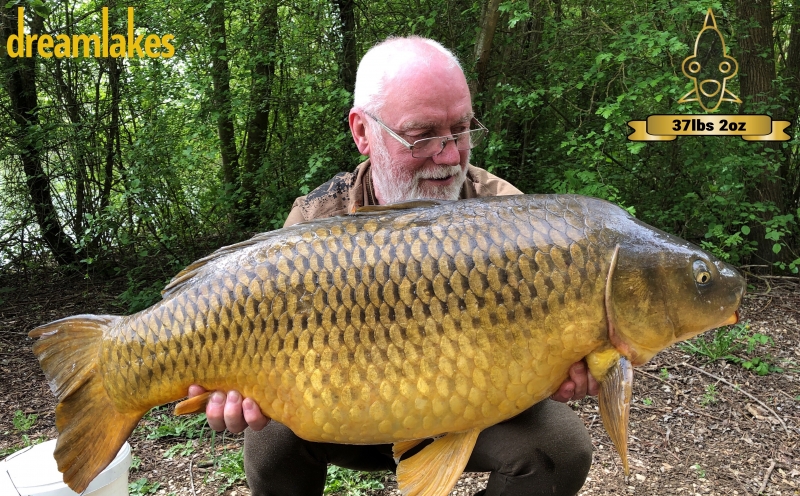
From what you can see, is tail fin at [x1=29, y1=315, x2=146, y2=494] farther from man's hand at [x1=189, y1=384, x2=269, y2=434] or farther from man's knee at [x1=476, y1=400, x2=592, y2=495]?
man's knee at [x1=476, y1=400, x2=592, y2=495]

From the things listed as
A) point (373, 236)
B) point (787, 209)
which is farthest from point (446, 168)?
point (787, 209)

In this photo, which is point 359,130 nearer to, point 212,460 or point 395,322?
point 395,322

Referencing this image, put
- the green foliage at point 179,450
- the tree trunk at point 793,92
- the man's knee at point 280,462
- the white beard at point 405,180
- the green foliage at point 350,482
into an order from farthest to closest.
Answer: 1. the tree trunk at point 793,92
2. the green foliage at point 179,450
3. the green foliage at point 350,482
4. the white beard at point 405,180
5. the man's knee at point 280,462

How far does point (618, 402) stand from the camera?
1078mm

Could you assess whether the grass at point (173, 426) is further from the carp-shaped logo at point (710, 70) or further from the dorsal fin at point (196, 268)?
the carp-shaped logo at point (710, 70)

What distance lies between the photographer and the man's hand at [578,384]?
1127 mm

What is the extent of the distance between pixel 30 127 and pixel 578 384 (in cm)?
418

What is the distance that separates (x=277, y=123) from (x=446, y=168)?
9.74 ft

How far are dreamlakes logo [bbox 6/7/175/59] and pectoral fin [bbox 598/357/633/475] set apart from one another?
143 inches

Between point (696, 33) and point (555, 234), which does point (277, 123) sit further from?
point (555, 234)

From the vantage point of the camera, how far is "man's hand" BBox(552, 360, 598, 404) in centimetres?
113

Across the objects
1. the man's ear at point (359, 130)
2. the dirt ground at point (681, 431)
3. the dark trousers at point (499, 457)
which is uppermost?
the man's ear at point (359, 130)

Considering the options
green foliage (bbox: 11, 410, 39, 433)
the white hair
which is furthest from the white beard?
green foliage (bbox: 11, 410, 39, 433)

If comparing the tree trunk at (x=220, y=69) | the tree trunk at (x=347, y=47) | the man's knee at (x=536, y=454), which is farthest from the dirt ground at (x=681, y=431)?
the tree trunk at (x=347, y=47)
